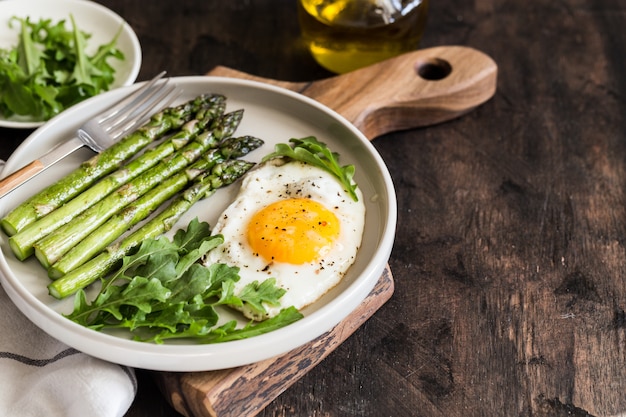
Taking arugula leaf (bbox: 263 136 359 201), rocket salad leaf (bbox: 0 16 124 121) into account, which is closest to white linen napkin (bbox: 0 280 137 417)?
arugula leaf (bbox: 263 136 359 201)

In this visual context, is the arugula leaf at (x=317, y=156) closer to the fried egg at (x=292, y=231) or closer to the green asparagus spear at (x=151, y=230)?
the fried egg at (x=292, y=231)

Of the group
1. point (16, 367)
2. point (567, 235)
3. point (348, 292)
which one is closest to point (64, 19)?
point (16, 367)

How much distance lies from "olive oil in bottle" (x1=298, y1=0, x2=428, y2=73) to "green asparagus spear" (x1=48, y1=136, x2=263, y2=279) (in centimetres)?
97

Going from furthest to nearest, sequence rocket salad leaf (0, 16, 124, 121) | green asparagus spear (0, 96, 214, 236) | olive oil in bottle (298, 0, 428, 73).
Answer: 1. olive oil in bottle (298, 0, 428, 73)
2. rocket salad leaf (0, 16, 124, 121)
3. green asparagus spear (0, 96, 214, 236)

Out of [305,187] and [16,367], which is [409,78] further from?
[16,367]

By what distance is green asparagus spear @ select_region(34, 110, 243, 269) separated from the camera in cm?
300

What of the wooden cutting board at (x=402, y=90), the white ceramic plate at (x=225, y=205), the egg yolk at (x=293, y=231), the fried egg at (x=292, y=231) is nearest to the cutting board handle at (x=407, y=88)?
the wooden cutting board at (x=402, y=90)

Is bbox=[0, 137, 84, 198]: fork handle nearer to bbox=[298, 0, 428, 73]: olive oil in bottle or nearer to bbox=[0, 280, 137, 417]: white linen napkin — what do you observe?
bbox=[0, 280, 137, 417]: white linen napkin

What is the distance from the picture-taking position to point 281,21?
5.09 meters

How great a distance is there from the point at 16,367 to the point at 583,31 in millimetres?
4065

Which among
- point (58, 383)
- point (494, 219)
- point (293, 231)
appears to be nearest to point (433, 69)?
point (494, 219)

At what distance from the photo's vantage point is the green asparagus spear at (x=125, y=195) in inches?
118

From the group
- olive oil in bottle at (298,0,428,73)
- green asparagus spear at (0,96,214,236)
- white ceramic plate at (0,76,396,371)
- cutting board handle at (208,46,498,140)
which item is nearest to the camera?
white ceramic plate at (0,76,396,371)

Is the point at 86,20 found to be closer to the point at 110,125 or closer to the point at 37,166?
the point at 110,125
